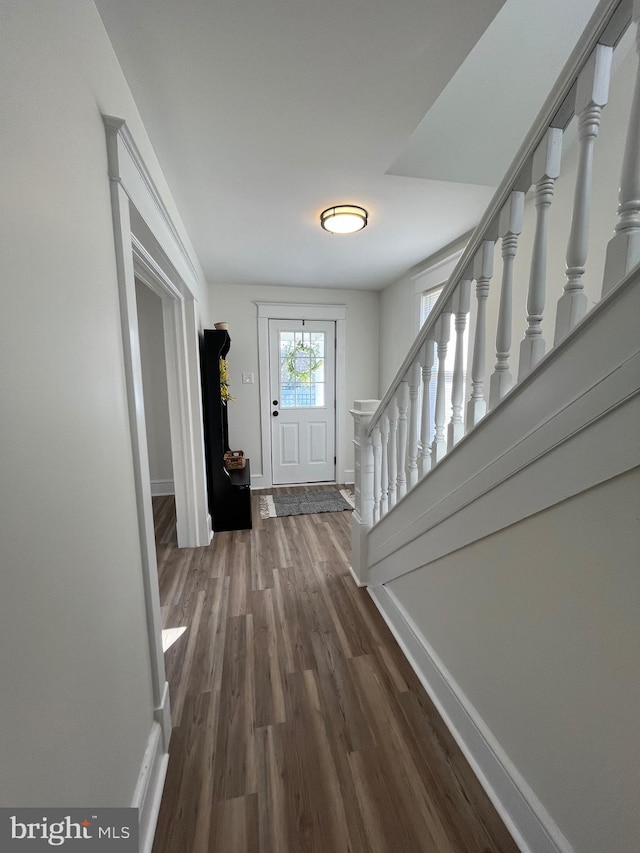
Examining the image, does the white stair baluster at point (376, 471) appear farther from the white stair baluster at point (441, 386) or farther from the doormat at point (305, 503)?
the doormat at point (305, 503)

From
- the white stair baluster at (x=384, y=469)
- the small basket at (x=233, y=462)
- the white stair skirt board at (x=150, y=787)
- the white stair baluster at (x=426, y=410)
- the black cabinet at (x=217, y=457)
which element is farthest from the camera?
the small basket at (x=233, y=462)

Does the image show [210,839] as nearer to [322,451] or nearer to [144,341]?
[322,451]

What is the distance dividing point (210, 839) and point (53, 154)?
175 centimetres

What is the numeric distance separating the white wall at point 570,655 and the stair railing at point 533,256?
37 cm

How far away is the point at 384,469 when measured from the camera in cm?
191

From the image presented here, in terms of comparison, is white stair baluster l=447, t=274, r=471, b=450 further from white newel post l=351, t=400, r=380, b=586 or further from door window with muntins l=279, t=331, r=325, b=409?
door window with muntins l=279, t=331, r=325, b=409

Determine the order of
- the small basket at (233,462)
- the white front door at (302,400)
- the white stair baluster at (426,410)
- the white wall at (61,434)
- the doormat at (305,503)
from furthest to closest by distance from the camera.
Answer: the white front door at (302,400) → the doormat at (305,503) → the small basket at (233,462) → the white stair baluster at (426,410) → the white wall at (61,434)

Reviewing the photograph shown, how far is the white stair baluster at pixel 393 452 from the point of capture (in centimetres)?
174

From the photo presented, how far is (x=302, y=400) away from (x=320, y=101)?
9.78 feet

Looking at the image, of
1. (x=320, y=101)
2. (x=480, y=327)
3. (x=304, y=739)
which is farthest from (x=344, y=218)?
(x=304, y=739)

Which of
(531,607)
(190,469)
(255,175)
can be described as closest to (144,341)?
(190,469)

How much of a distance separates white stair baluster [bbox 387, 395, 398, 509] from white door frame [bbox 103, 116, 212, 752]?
3.74ft

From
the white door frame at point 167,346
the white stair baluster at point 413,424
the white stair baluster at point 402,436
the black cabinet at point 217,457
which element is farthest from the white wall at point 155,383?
the white stair baluster at point 413,424

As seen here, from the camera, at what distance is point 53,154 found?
65cm
